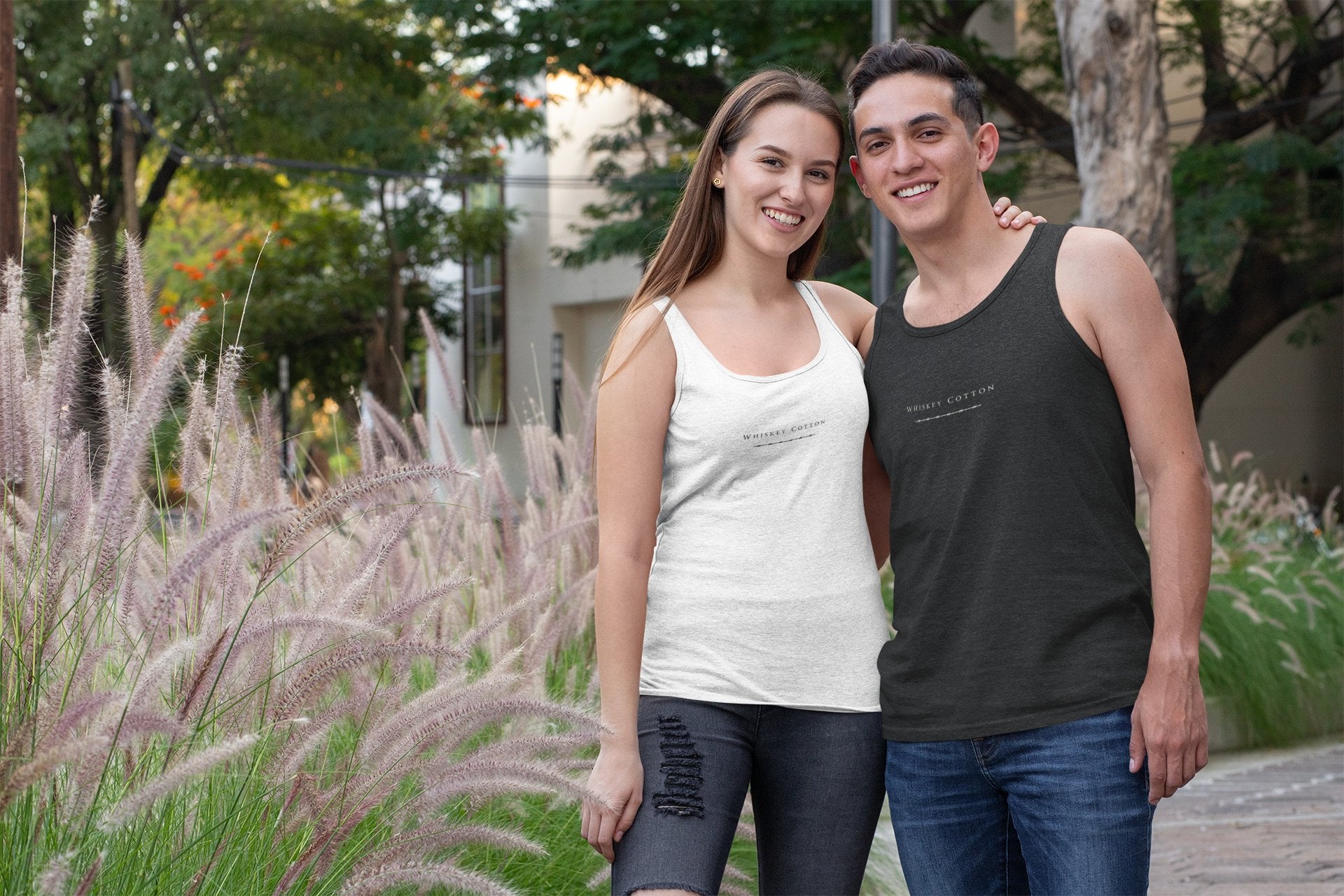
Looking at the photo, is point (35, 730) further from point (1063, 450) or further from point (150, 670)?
point (1063, 450)

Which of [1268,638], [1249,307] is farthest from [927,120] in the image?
[1249,307]

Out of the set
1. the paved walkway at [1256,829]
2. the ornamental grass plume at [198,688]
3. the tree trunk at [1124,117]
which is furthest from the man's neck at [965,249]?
the tree trunk at [1124,117]

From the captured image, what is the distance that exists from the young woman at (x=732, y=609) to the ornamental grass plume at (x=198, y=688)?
132 mm

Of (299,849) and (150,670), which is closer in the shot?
(150,670)

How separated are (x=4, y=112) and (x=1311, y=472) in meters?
15.8

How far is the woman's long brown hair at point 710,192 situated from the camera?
229 centimetres

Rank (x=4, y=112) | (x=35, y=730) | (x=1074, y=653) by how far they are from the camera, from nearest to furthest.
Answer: (x=35, y=730) → (x=1074, y=653) → (x=4, y=112)

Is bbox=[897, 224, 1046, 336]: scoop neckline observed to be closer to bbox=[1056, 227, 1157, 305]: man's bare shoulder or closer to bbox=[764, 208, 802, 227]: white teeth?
bbox=[1056, 227, 1157, 305]: man's bare shoulder

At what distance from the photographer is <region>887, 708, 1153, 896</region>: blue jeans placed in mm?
1928

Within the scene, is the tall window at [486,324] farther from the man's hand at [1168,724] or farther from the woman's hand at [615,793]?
the man's hand at [1168,724]

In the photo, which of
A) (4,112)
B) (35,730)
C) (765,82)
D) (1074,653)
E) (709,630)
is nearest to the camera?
(35,730)

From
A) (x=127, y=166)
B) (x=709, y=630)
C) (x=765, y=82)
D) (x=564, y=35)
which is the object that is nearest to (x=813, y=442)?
(x=709, y=630)

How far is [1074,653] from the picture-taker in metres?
1.96

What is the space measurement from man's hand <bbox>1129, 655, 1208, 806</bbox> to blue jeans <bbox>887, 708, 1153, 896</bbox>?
1.0 inches
